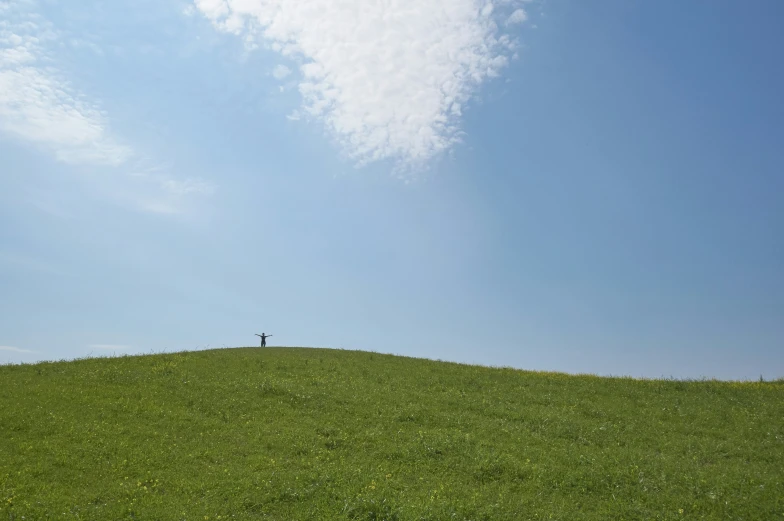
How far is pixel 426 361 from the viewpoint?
39.3 m

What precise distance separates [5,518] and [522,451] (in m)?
17.5

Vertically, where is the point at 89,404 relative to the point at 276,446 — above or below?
above

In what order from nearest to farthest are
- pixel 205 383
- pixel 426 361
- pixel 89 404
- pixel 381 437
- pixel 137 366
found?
pixel 381 437, pixel 89 404, pixel 205 383, pixel 137 366, pixel 426 361

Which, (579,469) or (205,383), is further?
(205,383)

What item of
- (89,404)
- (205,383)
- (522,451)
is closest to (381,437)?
(522,451)

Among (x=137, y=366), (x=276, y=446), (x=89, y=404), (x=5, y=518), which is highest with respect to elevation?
(x=137, y=366)

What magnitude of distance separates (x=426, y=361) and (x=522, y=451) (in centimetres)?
1795

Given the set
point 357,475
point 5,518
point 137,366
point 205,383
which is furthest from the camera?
point 137,366

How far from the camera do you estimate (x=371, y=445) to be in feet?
71.8

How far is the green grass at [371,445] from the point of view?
17234 millimetres

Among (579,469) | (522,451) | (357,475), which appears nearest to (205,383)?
(357,475)

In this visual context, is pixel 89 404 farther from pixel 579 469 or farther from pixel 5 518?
pixel 579 469

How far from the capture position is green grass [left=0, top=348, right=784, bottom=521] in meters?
17.2

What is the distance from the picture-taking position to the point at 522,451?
70.8ft
